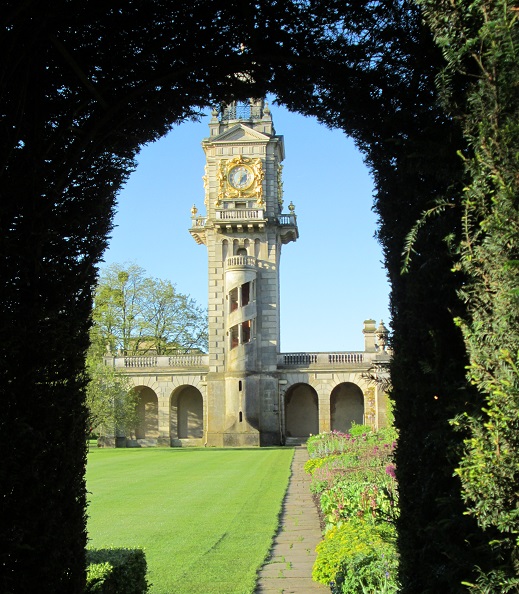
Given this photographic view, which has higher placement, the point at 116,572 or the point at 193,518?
the point at 116,572

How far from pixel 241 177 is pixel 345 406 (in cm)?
1684

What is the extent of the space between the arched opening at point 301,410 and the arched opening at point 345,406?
1.24m

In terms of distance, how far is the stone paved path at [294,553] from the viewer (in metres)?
8.73

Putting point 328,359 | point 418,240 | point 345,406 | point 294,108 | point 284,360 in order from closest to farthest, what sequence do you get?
point 418,240 < point 294,108 < point 284,360 < point 328,359 < point 345,406

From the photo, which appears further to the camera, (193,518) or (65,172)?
(193,518)

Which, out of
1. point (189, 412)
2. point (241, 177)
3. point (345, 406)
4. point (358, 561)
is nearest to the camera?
point (358, 561)

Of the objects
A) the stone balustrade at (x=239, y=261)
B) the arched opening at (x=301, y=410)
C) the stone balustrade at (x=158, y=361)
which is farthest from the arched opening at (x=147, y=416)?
the stone balustrade at (x=239, y=261)

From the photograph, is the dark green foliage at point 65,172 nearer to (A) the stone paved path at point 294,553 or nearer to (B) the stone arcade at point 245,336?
(A) the stone paved path at point 294,553

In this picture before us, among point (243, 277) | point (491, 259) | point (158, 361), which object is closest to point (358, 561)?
point (491, 259)

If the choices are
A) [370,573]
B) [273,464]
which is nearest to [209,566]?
[370,573]

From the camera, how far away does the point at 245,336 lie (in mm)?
46156

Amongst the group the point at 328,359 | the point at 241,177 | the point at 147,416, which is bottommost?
the point at 147,416

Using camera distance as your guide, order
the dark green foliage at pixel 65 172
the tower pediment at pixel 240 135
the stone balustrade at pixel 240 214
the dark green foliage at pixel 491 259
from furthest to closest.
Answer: the tower pediment at pixel 240 135
the stone balustrade at pixel 240 214
the dark green foliage at pixel 65 172
the dark green foliage at pixel 491 259

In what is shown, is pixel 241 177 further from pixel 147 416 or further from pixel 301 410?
pixel 147 416
